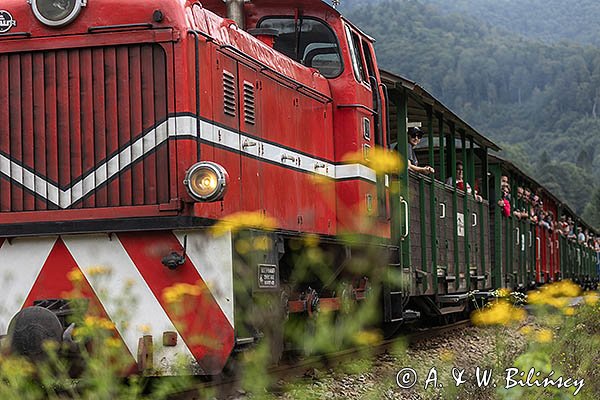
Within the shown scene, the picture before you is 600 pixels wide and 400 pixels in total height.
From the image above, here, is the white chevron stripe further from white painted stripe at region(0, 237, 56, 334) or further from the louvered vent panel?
white painted stripe at region(0, 237, 56, 334)

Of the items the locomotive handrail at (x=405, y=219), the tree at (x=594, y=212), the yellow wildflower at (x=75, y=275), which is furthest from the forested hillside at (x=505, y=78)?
the yellow wildflower at (x=75, y=275)

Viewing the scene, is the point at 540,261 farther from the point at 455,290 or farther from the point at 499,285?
the point at 455,290

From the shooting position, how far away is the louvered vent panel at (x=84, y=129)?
6.79 meters

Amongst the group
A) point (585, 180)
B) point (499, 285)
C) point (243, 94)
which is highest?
point (585, 180)

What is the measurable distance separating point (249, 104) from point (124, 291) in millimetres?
1955

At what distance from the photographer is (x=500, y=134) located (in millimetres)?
166875

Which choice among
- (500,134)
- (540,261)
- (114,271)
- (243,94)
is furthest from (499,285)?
(500,134)

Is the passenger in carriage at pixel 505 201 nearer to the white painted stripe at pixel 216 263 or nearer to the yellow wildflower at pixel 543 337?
the yellow wildflower at pixel 543 337

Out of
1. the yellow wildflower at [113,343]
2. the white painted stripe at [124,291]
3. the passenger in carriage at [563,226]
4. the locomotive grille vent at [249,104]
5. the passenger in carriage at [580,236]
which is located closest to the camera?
the yellow wildflower at [113,343]

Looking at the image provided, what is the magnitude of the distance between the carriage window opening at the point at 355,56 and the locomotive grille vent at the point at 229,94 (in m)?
2.47

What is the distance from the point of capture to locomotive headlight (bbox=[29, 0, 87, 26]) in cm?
682

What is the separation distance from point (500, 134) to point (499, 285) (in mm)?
152864

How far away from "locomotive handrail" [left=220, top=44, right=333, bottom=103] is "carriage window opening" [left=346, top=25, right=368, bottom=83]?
0.43m

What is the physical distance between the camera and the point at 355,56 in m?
9.80
